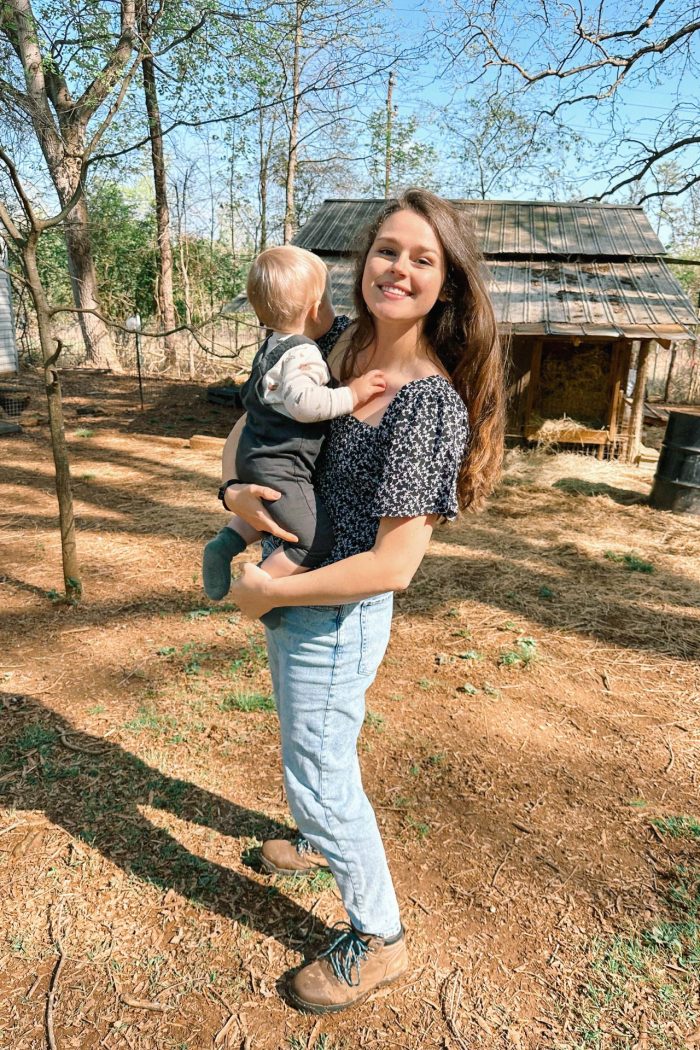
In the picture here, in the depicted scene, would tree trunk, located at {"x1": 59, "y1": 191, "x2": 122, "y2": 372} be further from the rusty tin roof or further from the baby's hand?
the baby's hand

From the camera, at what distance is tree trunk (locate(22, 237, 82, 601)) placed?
373cm

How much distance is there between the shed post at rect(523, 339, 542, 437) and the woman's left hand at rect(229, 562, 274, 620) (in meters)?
9.18

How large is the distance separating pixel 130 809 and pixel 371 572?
1.85 m

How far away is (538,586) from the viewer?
201 inches

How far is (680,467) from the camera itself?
23.6ft

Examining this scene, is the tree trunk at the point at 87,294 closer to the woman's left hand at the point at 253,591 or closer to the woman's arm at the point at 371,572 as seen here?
the woman's left hand at the point at 253,591

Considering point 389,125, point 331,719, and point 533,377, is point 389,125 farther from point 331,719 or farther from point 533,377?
point 331,719

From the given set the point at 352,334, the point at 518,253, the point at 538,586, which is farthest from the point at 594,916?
the point at 518,253

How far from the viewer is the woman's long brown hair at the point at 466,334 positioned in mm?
1496

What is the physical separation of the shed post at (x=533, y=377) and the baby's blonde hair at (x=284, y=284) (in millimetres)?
8924

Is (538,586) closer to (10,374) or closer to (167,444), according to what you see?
(167,444)

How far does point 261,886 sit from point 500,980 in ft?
Answer: 2.70

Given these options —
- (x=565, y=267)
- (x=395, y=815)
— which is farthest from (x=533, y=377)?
(x=395, y=815)

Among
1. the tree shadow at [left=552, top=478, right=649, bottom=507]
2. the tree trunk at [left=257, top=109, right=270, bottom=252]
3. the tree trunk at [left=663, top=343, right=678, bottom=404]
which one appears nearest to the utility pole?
the tree trunk at [left=257, top=109, right=270, bottom=252]
